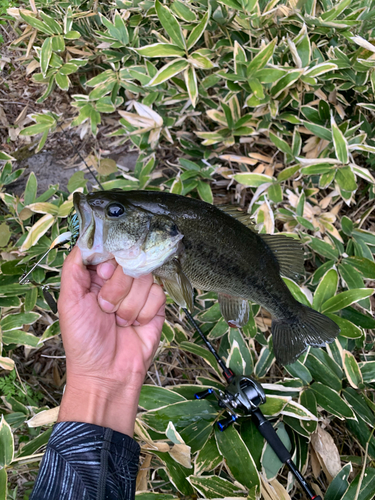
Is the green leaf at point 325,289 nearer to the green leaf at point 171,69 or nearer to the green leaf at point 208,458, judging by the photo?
the green leaf at point 208,458

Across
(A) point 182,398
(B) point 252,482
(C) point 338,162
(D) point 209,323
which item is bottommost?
(D) point 209,323

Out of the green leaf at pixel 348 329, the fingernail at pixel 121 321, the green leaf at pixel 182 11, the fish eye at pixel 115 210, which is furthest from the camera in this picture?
the green leaf at pixel 182 11

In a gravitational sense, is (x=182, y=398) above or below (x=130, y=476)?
below

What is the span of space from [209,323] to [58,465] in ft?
4.63

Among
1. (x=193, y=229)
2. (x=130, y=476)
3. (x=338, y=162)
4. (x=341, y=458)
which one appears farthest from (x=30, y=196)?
(x=341, y=458)

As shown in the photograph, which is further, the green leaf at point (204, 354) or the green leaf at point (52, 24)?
the green leaf at point (52, 24)

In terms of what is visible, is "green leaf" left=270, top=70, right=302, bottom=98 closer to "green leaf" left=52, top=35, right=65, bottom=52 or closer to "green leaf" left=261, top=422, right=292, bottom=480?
"green leaf" left=52, top=35, right=65, bottom=52

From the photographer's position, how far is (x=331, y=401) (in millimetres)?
1879

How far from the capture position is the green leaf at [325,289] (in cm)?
212

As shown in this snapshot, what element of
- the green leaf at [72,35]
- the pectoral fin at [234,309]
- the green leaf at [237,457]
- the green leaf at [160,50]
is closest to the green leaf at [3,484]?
the green leaf at [237,457]

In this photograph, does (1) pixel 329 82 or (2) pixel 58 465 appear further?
(1) pixel 329 82

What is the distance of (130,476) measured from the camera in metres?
1.45

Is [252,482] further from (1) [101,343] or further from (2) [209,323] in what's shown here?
(2) [209,323]

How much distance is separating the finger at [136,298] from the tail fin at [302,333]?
0.82 metres
